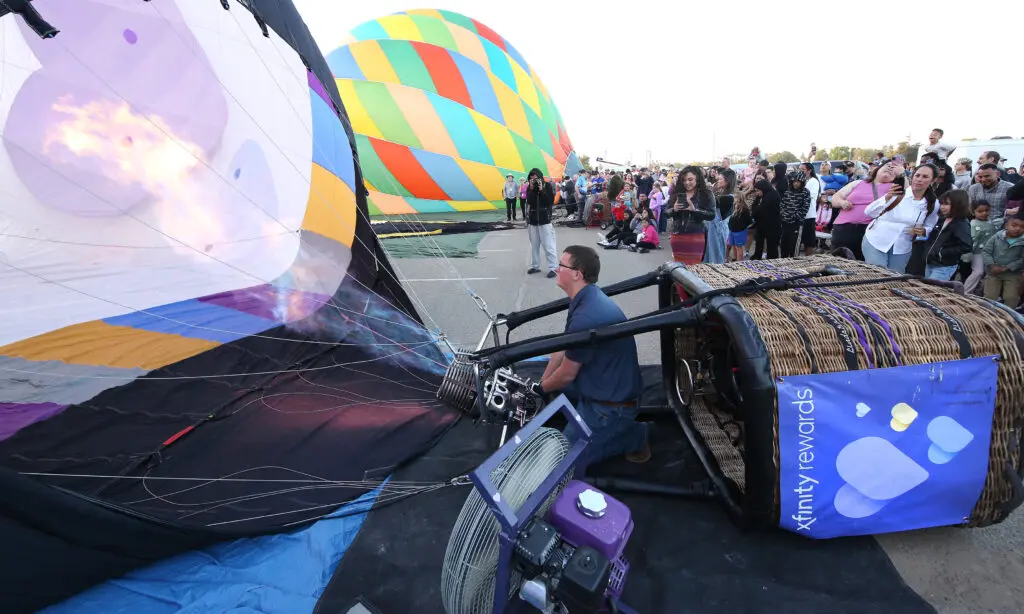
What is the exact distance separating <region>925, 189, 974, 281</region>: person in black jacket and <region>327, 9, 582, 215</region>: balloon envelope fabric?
1032cm

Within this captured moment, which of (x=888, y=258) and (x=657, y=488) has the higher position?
(x=888, y=258)

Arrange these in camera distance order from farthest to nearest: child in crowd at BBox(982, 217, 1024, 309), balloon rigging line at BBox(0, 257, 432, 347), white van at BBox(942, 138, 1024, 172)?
white van at BBox(942, 138, 1024, 172) < child in crowd at BBox(982, 217, 1024, 309) < balloon rigging line at BBox(0, 257, 432, 347)

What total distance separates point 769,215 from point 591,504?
Result: 17.8 ft

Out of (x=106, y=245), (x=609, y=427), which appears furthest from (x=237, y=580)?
(x=106, y=245)

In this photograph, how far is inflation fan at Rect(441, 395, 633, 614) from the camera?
1.31 m

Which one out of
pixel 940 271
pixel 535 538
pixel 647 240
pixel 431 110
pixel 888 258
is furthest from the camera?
pixel 431 110

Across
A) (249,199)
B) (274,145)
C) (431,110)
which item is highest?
(431,110)

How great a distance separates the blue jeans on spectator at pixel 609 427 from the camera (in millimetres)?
2516

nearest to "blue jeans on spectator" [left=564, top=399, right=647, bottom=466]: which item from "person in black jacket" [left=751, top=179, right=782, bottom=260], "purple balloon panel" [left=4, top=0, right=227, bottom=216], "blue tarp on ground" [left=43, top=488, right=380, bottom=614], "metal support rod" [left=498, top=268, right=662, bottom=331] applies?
"metal support rod" [left=498, top=268, right=662, bottom=331]

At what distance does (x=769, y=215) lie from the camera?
19.0 feet

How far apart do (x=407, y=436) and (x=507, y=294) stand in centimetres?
342

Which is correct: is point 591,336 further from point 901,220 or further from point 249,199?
point 901,220

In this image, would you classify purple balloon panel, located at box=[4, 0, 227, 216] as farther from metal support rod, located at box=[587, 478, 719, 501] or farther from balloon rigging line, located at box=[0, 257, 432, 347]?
metal support rod, located at box=[587, 478, 719, 501]

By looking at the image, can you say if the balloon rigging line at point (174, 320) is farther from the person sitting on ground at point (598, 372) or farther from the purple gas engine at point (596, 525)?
the purple gas engine at point (596, 525)
